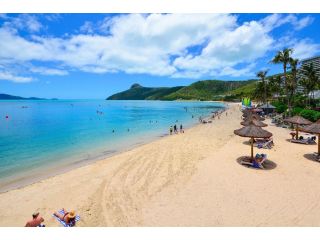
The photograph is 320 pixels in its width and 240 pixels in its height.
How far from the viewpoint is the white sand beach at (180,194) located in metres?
7.48

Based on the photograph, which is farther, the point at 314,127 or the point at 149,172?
the point at 314,127

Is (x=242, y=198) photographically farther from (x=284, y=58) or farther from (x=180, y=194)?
(x=284, y=58)

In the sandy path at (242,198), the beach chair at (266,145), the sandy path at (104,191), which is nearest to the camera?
the sandy path at (242,198)

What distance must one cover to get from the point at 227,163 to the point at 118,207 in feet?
25.7

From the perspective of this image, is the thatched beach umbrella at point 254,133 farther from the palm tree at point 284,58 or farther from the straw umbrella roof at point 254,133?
the palm tree at point 284,58

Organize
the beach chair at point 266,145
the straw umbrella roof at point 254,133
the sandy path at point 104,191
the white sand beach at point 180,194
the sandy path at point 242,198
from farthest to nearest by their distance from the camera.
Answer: the beach chair at point 266,145 < the straw umbrella roof at point 254,133 < the sandy path at point 104,191 < the white sand beach at point 180,194 < the sandy path at point 242,198

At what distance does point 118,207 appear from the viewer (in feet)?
27.6

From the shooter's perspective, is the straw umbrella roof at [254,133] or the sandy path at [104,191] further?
the straw umbrella roof at [254,133]

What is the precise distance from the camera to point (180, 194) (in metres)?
9.27

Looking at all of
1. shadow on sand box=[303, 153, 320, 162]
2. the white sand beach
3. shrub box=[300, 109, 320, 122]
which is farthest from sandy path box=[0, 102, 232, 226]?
shrub box=[300, 109, 320, 122]

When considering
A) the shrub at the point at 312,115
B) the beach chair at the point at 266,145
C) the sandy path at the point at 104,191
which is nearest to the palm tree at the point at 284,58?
the shrub at the point at 312,115
